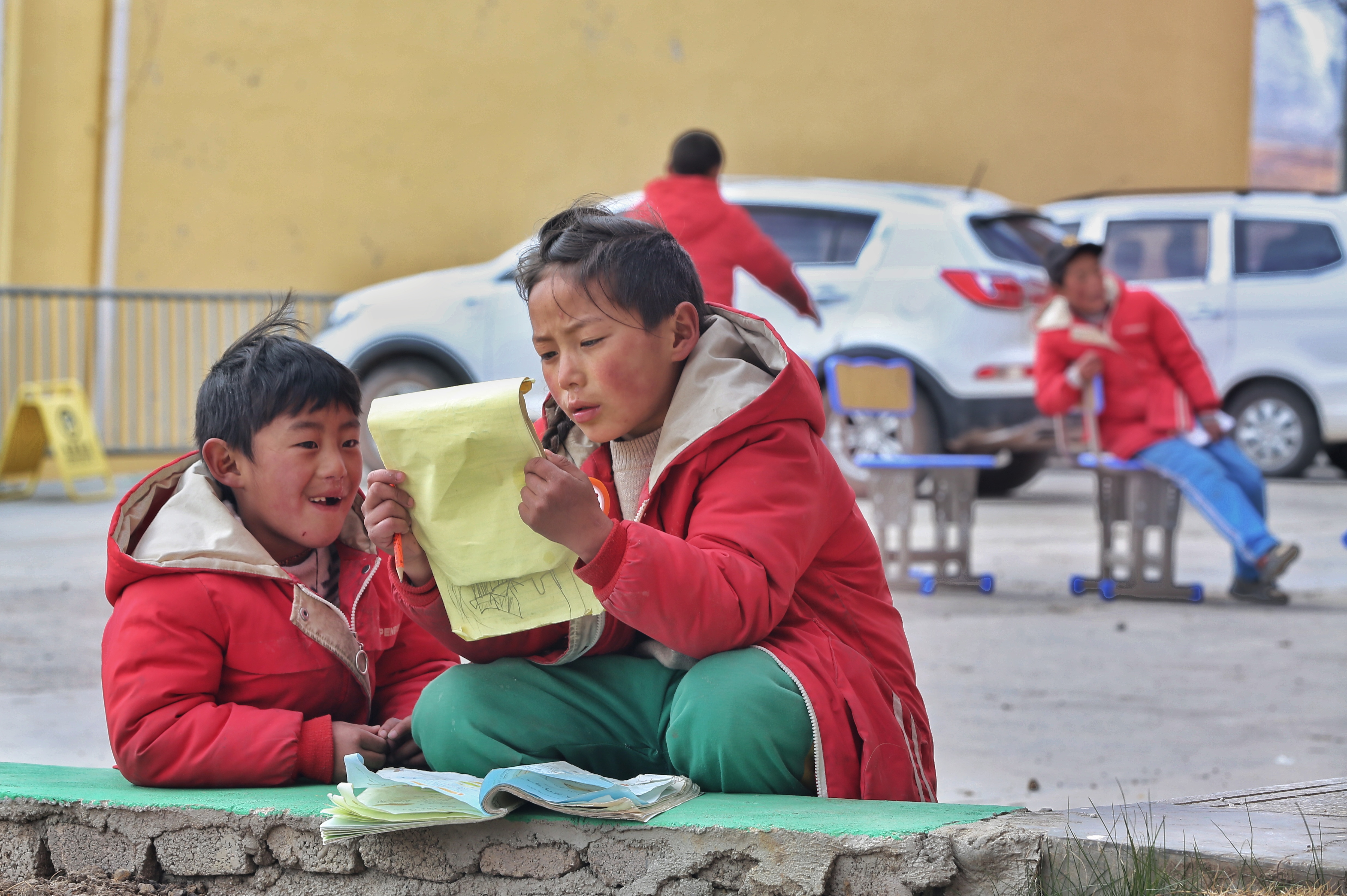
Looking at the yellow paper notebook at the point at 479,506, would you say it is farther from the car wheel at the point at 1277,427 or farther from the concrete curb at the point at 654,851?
the car wheel at the point at 1277,427

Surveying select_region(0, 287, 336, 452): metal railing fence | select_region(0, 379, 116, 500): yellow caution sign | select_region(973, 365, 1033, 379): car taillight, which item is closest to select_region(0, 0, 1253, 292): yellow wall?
select_region(0, 287, 336, 452): metal railing fence

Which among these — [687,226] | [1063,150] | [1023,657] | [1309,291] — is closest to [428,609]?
[1023,657]

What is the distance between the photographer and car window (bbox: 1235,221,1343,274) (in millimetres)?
9898

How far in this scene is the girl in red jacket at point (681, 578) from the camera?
79.4 inches

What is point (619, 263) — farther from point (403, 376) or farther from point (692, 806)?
point (403, 376)

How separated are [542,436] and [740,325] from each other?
0.38 m

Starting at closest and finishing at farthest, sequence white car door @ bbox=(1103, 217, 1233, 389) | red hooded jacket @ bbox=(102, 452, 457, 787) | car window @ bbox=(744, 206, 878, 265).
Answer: red hooded jacket @ bbox=(102, 452, 457, 787), car window @ bbox=(744, 206, 878, 265), white car door @ bbox=(1103, 217, 1233, 389)

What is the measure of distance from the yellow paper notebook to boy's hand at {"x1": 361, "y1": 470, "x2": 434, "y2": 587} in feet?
0.04

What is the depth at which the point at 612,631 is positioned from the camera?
225 cm

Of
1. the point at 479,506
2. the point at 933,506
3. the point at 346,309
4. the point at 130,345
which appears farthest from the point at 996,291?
the point at 479,506

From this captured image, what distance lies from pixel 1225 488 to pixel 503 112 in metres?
6.98

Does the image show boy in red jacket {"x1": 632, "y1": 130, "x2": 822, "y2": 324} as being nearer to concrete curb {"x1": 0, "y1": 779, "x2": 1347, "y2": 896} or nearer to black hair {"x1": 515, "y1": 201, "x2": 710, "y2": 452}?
black hair {"x1": 515, "y1": 201, "x2": 710, "y2": 452}

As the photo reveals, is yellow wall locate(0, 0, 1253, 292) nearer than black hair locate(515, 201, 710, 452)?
No

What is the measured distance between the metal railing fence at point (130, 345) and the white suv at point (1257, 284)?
230 inches
